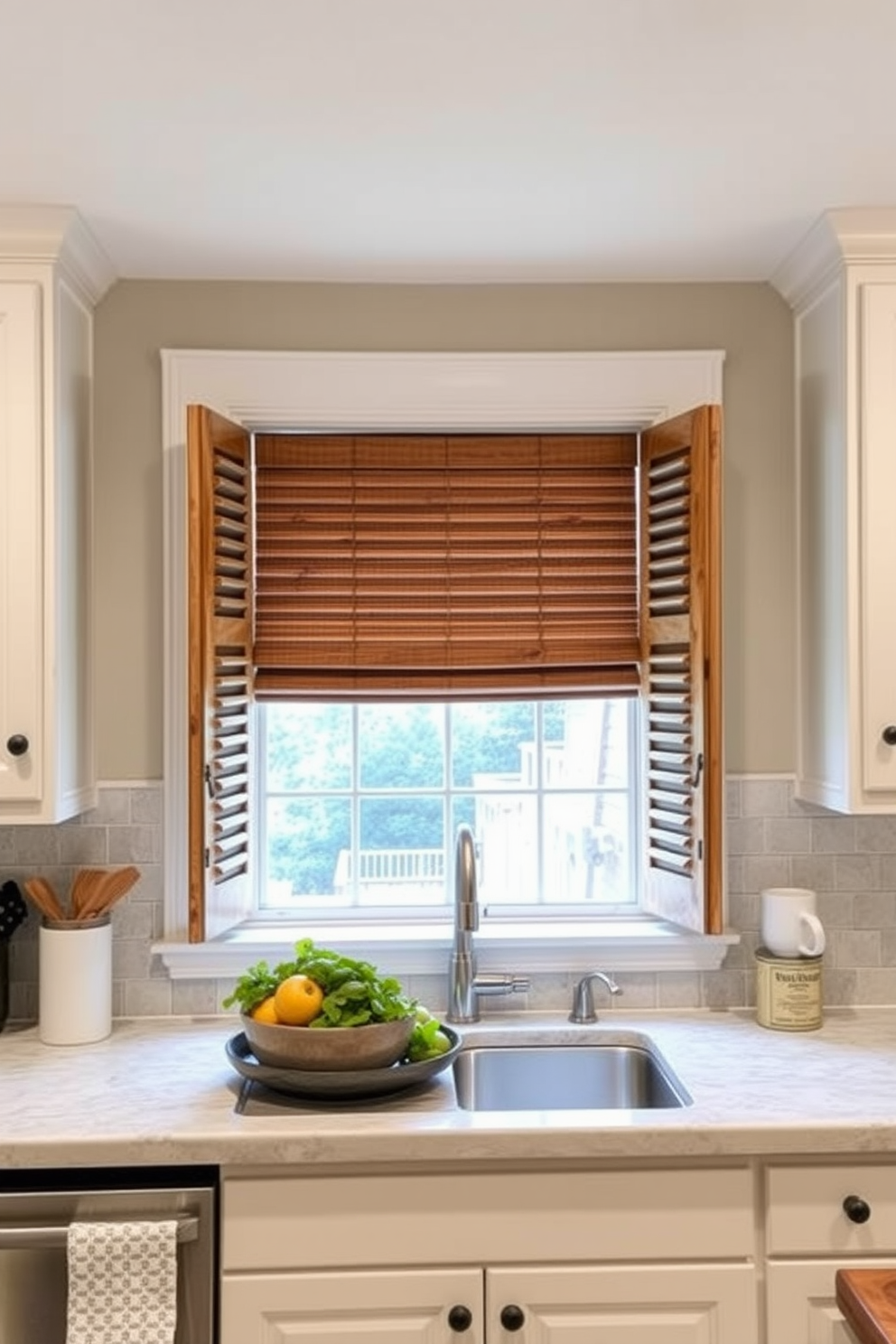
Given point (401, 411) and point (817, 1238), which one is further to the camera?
point (401, 411)

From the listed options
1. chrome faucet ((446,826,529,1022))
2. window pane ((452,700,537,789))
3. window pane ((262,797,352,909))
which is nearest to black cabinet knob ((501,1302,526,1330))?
chrome faucet ((446,826,529,1022))

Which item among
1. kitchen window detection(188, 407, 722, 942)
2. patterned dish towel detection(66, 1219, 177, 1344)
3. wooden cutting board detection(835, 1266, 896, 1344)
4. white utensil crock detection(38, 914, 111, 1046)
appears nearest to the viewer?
wooden cutting board detection(835, 1266, 896, 1344)

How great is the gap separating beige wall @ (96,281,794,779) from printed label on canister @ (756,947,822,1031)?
423 mm

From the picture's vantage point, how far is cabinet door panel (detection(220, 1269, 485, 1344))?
70.7 inches

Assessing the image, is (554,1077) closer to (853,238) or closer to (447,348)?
(447,348)

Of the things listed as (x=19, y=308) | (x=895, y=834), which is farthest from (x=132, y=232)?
(x=895, y=834)

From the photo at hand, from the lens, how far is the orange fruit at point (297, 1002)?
197cm

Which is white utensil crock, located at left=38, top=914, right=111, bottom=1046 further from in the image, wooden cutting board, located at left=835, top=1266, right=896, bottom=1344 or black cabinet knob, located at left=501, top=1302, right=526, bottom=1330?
wooden cutting board, located at left=835, top=1266, right=896, bottom=1344

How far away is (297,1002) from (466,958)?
0.49 metres

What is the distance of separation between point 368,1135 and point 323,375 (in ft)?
4.97

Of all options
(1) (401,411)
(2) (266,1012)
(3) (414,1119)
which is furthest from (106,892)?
(1) (401,411)

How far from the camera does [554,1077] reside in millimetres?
2305

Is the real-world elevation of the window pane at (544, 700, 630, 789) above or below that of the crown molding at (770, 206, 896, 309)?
below

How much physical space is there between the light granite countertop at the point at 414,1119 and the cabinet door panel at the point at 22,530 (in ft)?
1.80
